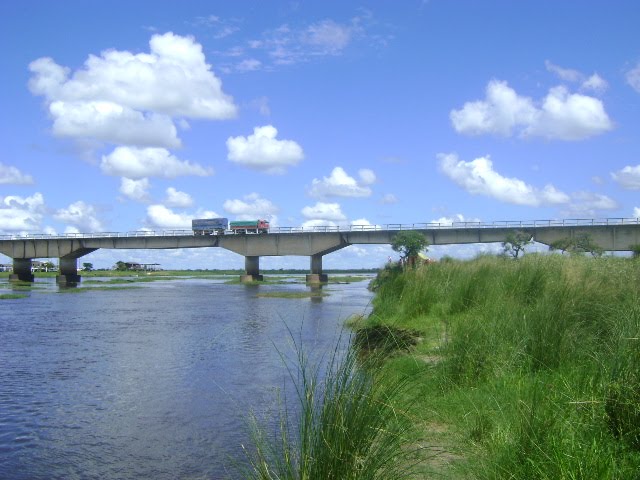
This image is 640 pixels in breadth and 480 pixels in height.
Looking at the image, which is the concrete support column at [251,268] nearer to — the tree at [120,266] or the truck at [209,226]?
the truck at [209,226]

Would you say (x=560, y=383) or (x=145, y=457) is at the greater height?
(x=560, y=383)

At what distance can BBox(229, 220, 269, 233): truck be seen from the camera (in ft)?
257

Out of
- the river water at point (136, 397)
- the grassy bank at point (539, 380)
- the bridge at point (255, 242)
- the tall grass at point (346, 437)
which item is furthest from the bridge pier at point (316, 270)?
the tall grass at point (346, 437)

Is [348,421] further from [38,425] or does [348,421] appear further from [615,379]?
[38,425]

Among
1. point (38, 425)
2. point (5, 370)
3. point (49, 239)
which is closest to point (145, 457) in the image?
point (38, 425)

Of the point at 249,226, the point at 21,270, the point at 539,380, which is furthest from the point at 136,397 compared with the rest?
the point at 21,270

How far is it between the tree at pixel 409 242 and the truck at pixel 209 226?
23900mm

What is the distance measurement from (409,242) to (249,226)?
2374 centimetres

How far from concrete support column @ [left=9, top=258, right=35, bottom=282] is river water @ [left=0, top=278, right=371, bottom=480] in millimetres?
64328

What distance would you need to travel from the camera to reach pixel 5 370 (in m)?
15.3

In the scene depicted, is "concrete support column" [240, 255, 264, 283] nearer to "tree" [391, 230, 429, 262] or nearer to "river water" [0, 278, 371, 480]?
"tree" [391, 230, 429, 262]

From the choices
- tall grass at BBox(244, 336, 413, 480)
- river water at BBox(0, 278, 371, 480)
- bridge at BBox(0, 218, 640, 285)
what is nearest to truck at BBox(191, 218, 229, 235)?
bridge at BBox(0, 218, 640, 285)

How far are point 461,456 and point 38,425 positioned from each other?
7173mm

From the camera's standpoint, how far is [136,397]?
1204 centimetres
